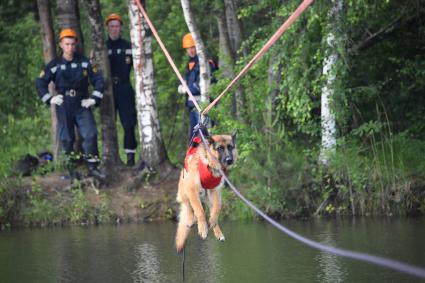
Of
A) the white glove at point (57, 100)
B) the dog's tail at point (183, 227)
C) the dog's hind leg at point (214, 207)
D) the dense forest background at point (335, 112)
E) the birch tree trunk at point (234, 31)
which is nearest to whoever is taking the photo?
the dog's hind leg at point (214, 207)

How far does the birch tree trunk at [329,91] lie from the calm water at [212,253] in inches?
61.7

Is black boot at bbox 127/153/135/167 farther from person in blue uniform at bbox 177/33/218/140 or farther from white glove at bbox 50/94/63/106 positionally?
white glove at bbox 50/94/63/106

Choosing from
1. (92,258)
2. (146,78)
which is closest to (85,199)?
(146,78)

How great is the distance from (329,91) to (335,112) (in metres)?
0.39

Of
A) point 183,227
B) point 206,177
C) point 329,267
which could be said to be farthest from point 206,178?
point 329,267

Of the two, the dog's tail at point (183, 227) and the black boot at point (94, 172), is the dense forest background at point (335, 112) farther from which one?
the dog's tail at point (183, 227)

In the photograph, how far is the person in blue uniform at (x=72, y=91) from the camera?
1587cm

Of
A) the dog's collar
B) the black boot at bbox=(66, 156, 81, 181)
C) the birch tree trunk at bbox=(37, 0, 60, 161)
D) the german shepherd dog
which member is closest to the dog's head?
the german shepherd dog

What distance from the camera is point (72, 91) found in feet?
52.3

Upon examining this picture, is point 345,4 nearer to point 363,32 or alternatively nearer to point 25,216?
point 363,32

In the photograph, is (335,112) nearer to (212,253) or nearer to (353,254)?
(212,253)

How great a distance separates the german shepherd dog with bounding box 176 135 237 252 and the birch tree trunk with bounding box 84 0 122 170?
8219 millimetres

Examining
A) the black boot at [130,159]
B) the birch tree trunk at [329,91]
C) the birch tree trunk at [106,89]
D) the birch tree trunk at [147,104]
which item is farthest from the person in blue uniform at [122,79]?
the birch tree trunk at [329,91]

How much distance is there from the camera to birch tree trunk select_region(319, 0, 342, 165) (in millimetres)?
14703
